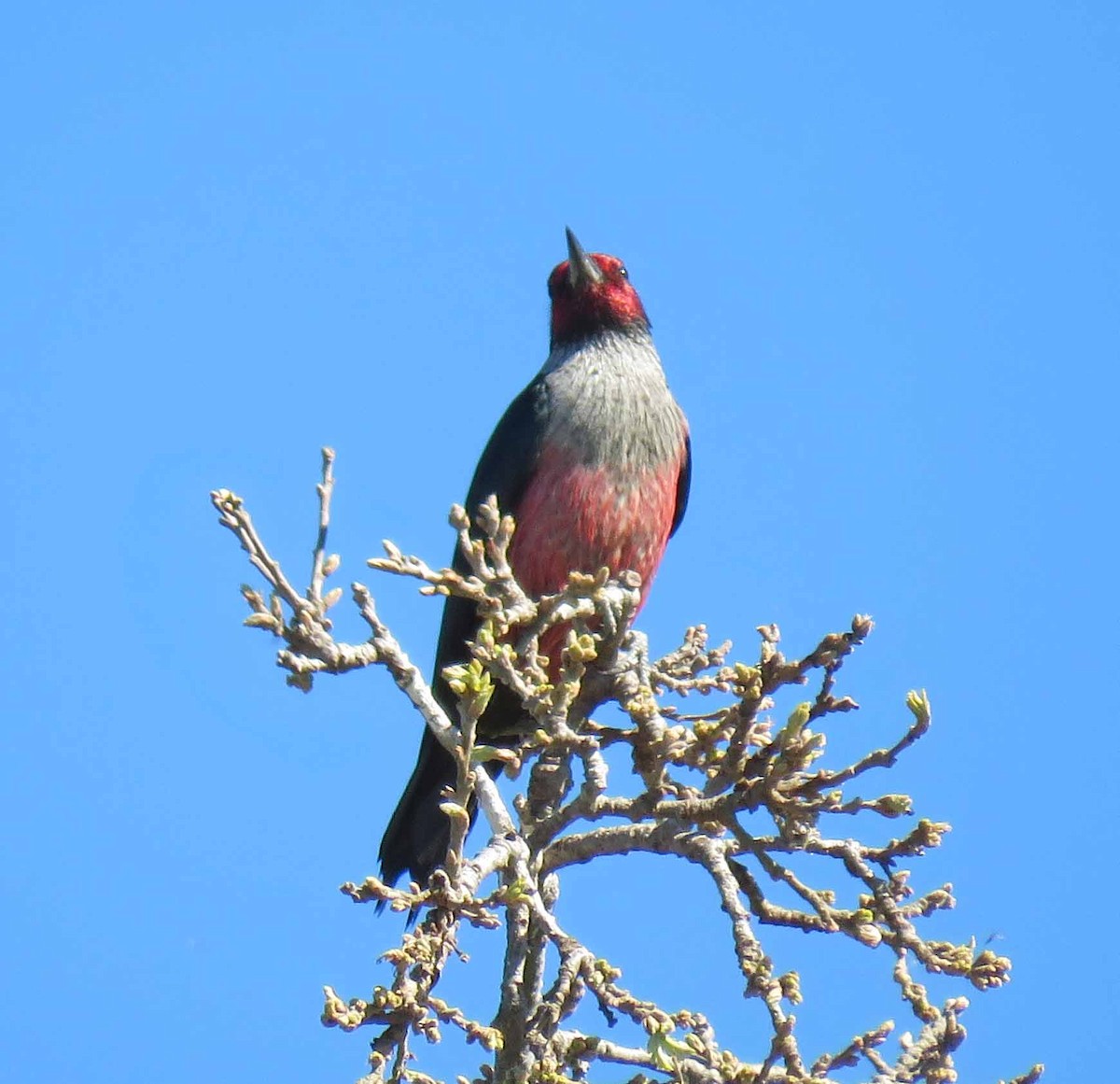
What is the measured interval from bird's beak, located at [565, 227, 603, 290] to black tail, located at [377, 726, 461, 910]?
2.71m

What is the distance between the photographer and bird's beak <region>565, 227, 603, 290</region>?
23.8 feet

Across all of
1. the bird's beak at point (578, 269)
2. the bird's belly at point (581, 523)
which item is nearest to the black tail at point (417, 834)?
the bird's belly at point (581, 523)

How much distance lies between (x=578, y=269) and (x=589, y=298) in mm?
183

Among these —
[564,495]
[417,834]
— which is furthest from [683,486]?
[417,834]

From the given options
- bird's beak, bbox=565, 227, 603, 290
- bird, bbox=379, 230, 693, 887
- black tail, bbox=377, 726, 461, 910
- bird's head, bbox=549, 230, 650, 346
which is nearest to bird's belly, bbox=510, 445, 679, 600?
Answer: bird, bbox=379, 230, 693, 887

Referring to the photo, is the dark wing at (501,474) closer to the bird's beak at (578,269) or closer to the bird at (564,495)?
the bird at (564,495)

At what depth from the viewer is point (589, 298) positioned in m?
7.20

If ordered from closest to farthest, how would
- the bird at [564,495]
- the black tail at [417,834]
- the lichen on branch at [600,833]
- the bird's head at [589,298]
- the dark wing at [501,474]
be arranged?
the lichen on branch at [600,833]
the black tail at [417,834]
the bird at [564,495]
the dark wing at [501,474]
the bird's head at [589,298]

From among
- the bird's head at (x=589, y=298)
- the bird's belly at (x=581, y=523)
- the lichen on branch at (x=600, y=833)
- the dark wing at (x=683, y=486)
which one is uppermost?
the bird's head at (x=589, y=298)

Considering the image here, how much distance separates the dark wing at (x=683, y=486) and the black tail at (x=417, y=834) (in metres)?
1.77

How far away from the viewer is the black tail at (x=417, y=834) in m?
5.41

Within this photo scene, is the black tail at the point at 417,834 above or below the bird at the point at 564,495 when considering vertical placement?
below

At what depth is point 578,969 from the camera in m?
3.31

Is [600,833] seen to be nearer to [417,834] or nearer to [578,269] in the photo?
[417,834]
